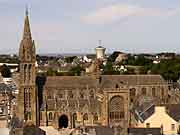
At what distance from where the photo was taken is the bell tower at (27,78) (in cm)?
6278

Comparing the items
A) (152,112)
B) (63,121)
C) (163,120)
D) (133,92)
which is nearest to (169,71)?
(133,92)

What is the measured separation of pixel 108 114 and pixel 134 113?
5830mm

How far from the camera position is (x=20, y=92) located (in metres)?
63.3

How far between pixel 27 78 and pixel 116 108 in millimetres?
12719

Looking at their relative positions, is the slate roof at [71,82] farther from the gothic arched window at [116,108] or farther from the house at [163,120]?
the house at [163,120]

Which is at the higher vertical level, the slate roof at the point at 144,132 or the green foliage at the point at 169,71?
the green foliage at the point at 169,71

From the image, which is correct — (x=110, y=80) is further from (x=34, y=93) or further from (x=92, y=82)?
(x=34, y=93)

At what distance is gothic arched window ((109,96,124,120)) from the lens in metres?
62.6

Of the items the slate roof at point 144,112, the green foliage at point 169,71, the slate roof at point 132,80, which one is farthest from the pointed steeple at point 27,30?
the green foliage at point 169,71

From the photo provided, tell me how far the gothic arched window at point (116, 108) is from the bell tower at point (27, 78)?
10092 mm

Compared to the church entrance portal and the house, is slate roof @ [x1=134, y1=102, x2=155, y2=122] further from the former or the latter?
the church entrance portal

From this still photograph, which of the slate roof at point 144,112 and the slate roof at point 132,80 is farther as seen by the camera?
the slate roof at point 132,80

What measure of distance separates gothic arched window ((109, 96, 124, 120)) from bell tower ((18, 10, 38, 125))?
10.1m

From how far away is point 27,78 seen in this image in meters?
63.4
